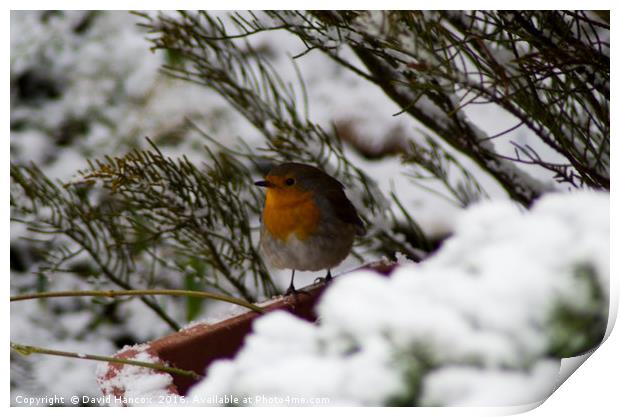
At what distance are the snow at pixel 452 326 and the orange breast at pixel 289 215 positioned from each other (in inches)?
22.7

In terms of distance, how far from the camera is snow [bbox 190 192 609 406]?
1.28 ft

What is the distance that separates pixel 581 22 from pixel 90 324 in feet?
2.47

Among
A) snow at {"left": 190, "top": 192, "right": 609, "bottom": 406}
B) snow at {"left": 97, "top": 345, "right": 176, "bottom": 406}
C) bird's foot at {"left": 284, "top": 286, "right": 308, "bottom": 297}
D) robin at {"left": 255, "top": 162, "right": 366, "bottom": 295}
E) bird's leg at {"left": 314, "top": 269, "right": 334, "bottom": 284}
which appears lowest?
snow at {"left": 190, "top": 192, "right": 609, "bottom": 406}

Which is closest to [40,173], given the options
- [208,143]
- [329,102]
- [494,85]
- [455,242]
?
[208,143]

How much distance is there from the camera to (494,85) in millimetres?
779

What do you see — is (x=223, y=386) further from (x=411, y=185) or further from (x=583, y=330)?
(x=411, y=185)

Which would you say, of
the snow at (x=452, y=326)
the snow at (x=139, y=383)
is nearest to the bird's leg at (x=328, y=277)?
the snow at (x=139, y=383)

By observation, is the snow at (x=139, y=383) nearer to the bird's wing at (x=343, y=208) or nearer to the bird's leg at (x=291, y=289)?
the bird's leg at (x=291, y=289)

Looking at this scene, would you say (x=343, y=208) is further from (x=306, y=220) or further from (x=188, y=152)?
(x=188, y=152)

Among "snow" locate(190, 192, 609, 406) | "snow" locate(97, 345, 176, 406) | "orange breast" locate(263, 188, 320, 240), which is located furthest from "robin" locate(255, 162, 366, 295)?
"snow" locate(190, 192, 609, 406)

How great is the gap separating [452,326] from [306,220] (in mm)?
669

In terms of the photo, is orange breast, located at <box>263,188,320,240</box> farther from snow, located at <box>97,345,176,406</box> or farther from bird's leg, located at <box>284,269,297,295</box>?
snow, located at <box>97,345,176,406</box>

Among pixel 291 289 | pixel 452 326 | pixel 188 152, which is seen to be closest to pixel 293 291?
pixel 291 289

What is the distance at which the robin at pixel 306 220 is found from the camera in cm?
101
